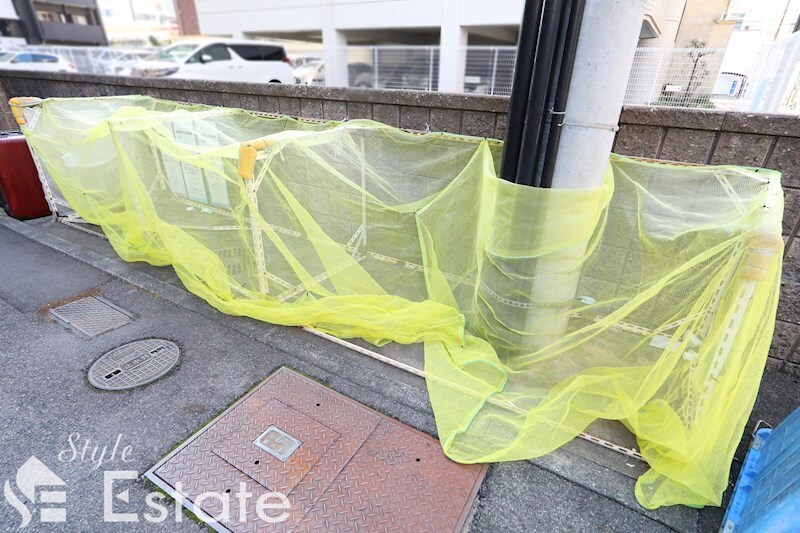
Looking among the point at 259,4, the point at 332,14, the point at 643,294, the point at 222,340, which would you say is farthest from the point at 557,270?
the point at 259,4

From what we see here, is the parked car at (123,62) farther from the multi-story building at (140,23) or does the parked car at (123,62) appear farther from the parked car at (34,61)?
the multi-story building at (140,23)

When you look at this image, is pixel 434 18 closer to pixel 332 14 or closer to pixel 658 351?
pixel 332 14

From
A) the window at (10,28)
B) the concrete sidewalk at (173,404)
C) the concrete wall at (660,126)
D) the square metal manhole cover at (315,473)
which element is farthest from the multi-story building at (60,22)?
the square metal manhole cover at (315,473)

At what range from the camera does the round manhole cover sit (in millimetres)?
2570

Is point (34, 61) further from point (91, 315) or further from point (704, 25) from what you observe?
point (704, 25)

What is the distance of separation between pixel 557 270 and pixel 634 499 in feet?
3.86

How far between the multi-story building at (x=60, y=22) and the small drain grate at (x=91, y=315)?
3357cm

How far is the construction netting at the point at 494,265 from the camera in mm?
1878

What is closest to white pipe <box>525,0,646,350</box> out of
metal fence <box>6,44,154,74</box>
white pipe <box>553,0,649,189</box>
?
white pipe <box>553,0,649,189</box>

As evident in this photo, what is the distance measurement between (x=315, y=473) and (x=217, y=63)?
13.2 metres

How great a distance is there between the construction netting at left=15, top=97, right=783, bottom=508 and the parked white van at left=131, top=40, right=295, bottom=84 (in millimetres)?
9738

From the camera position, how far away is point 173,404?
2416 millimetres

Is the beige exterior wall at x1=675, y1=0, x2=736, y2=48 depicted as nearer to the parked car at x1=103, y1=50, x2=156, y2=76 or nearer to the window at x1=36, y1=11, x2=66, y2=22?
the parked car at x1=103, y1=50, x2=156, y2=76

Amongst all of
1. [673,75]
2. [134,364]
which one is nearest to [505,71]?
[673,75]
